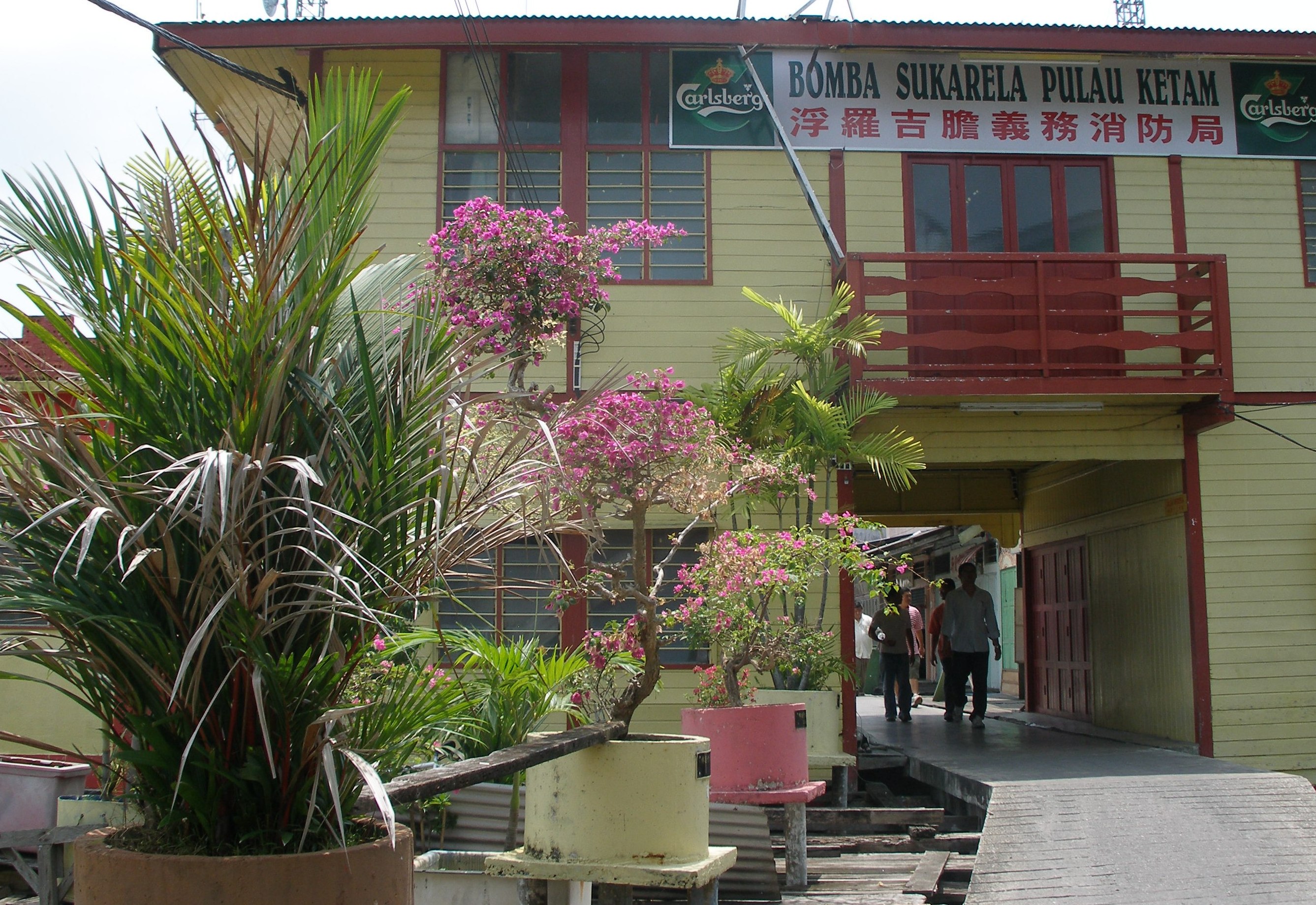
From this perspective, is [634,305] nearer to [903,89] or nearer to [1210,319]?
[903,89]

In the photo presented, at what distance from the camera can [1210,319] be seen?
10.8 metres

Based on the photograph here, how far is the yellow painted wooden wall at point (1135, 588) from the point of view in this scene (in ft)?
37.5

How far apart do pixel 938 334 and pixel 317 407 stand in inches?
327

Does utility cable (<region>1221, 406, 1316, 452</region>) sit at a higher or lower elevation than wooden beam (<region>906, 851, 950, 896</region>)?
higher

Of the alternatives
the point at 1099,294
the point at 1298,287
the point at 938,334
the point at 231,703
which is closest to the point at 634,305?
the point at 938,334

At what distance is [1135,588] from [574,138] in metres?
7.02

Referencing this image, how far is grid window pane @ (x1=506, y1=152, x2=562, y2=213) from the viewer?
1146cm

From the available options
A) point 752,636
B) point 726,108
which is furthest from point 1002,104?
point 752,636

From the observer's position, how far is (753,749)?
7195mm

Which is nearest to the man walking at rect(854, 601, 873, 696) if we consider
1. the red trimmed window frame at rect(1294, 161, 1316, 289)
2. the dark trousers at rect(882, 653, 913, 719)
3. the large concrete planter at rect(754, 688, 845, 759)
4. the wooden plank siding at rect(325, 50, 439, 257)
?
the dark trousers at rect(882, 653, 913, 719)

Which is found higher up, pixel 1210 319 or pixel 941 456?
pixel 1210 319

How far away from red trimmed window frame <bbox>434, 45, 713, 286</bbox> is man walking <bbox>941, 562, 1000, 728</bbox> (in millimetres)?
4842

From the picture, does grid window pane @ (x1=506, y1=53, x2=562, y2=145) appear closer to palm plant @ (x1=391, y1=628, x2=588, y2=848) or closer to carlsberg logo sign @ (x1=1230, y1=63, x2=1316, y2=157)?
palm plant @ (x1=391, y1=628, x2=588, y2=848)

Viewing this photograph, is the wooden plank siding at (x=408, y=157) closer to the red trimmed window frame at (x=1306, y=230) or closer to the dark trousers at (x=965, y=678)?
the dark trousers at (x=965, y=678)
